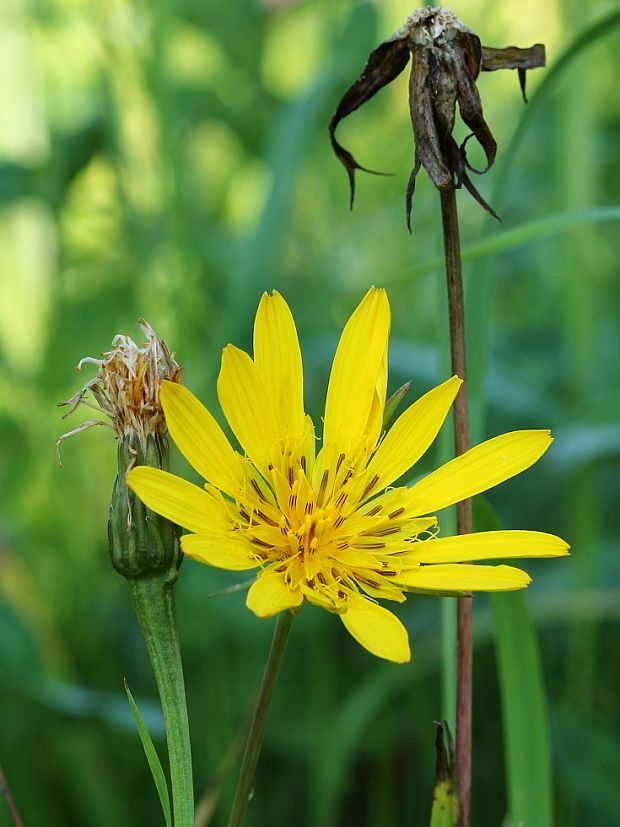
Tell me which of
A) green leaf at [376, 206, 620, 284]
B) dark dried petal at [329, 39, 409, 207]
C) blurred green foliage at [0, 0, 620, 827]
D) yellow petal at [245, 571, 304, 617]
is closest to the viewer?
yellow petal at [245, 571, 304, 617]

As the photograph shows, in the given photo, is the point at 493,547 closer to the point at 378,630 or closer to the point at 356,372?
the point at 378,630

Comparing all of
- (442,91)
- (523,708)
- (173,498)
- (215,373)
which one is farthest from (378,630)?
(215,373)

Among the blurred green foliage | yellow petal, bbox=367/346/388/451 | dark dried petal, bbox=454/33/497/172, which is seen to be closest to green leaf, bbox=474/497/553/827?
yellow petal, bbox=367/346/388/451

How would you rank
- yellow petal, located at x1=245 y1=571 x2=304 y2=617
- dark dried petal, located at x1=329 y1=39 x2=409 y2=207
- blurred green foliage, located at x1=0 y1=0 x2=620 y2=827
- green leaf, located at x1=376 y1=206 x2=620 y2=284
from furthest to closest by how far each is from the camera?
blurred green foliage, located at x1=0 y1=0 x2=620 y2=827
green leaf, located at x1=376 y1=206 x2=620 y2=284
dark dried petal, located at x1=329 y1=39 x2=409 y2=207
yellow petal, located at x1=245 y1=571 x2=304 y2=617

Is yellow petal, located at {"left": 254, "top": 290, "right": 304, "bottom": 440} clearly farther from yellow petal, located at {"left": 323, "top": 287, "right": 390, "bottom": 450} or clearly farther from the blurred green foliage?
the blurred green foliage

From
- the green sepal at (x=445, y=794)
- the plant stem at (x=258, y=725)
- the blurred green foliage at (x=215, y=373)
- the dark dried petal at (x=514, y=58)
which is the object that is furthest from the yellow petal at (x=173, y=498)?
the blurred green foliage at (x=215, y=373)

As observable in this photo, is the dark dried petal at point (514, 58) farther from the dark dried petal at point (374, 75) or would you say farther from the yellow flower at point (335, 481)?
the yellow flower at point (335, 481)
